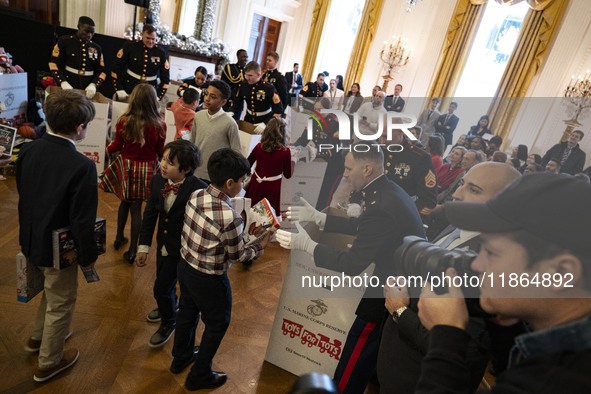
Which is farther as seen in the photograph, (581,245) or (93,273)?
(93,273)

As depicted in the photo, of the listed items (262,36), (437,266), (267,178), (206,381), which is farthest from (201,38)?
(437,266)

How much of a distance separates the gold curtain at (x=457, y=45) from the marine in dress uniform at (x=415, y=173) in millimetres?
8222

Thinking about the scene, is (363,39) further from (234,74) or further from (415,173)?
(415,173)

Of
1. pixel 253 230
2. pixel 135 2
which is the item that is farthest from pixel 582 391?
pixel 135 2

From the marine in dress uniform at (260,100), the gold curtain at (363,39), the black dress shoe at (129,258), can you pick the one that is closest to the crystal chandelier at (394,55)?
the gold curtain at (363,39)

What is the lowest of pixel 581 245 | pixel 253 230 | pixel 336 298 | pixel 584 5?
pixel 336 298

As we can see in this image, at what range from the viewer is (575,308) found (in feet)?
1.98

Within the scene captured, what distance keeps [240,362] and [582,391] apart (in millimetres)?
1895

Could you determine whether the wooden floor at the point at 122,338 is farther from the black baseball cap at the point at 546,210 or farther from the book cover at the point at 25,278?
the black baseball cap at the point at 546,210

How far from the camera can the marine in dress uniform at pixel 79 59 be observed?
172 inches

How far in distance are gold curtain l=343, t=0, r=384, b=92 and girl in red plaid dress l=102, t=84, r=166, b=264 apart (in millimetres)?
8642

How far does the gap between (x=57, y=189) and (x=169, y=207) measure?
56 centimetres

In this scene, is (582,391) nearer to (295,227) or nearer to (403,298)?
(403,298)

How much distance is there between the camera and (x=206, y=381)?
1.87 meters
